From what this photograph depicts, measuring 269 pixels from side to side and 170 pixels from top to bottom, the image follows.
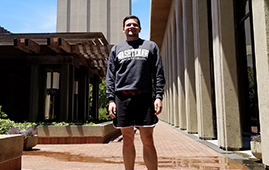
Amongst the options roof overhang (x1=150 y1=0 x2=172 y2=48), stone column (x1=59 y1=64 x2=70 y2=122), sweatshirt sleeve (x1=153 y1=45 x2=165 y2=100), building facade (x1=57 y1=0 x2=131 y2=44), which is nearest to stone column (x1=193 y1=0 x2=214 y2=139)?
stone column (x1=59 y1=64 x2=70 y2=122)

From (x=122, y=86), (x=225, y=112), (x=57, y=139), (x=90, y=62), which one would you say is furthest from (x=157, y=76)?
(x=90, y=62)

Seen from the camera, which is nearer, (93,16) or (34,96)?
(34,96)

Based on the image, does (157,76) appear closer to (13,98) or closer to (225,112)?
(225,112)

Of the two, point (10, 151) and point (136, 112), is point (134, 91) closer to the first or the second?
point (136, 112)

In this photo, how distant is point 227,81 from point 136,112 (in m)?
5.02

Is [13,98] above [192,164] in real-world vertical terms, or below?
above

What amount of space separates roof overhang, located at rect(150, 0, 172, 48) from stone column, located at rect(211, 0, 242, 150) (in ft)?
43.7

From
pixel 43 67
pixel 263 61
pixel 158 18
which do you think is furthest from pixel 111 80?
pixel 158 18

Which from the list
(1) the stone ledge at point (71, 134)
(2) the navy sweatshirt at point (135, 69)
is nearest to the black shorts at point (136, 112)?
(2) the navy sweatshirt at point (135, 69)

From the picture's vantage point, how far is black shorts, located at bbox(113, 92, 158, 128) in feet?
10.7

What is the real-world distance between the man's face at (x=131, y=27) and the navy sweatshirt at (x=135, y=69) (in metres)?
0.11

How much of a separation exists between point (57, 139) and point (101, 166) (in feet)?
15.7

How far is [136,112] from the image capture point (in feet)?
10.8

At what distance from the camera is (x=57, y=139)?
9.91 m
